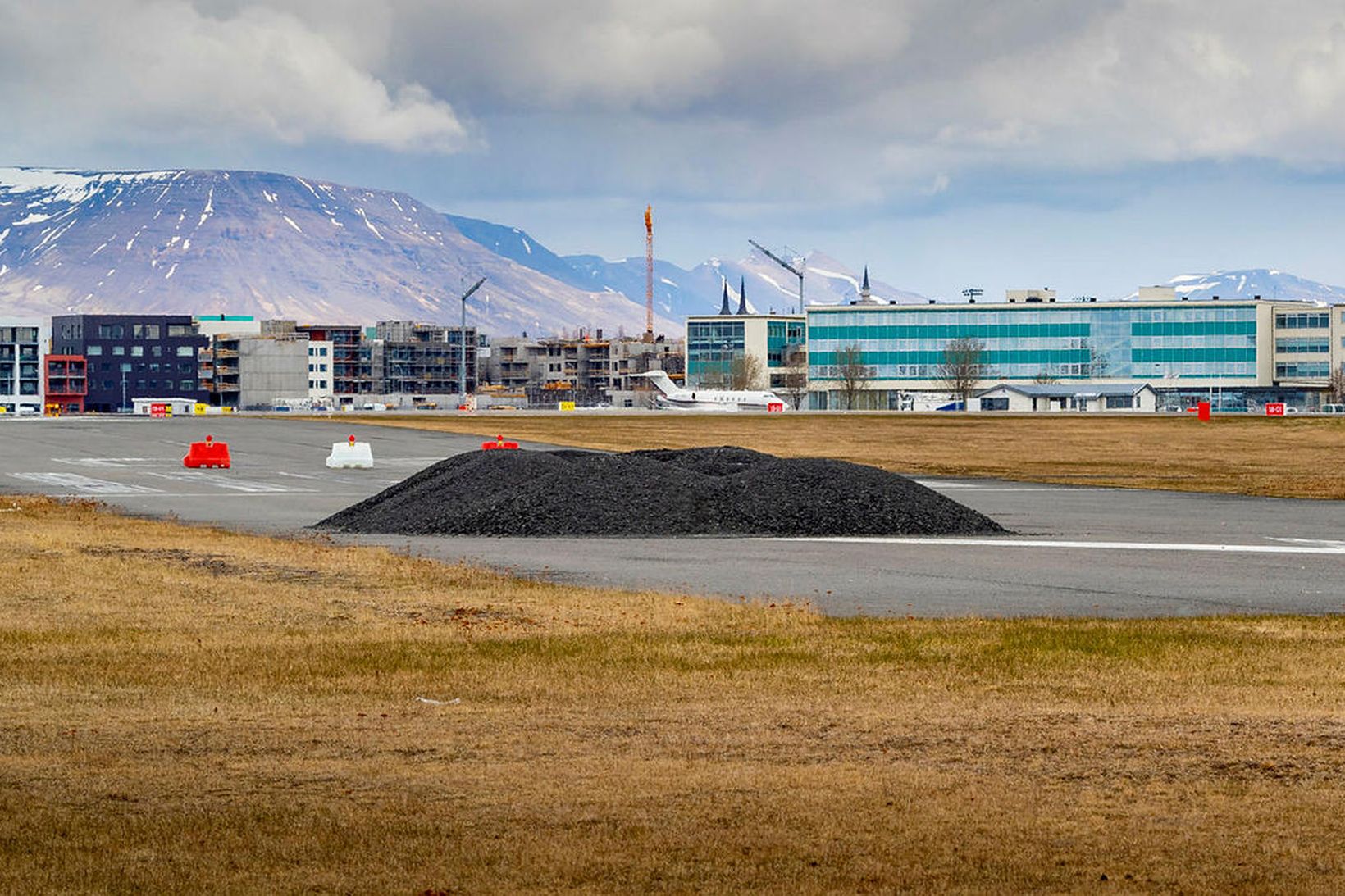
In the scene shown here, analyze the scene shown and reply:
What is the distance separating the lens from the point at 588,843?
33.2 ft

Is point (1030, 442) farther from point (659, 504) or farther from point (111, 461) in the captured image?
point (659, 504)

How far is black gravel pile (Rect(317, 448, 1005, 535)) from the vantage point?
38250 mm

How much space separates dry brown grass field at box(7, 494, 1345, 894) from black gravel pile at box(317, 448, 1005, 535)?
14.7m

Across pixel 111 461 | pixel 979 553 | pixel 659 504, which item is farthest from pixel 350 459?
pixel 979 553

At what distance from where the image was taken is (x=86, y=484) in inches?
2331

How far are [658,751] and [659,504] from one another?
25850 millimetres

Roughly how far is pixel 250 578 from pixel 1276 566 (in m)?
17.7

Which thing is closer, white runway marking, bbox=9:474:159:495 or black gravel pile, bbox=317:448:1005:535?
black gravel pile, bbox=317:448:1005:535

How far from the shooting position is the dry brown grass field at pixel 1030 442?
67875 mm

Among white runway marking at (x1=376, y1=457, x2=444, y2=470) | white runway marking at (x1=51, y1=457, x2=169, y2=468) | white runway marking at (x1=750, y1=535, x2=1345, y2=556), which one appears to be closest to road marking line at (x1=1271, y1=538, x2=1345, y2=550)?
white runway marking at (x1=750, y1=535, x2=1345, y2=556)

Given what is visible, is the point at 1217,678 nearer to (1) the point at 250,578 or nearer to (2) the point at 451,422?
(1) the point at 250,578

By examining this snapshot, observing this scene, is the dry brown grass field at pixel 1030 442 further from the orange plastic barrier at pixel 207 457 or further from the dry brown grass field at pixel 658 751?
the dry brown grass field at pixel 658 751

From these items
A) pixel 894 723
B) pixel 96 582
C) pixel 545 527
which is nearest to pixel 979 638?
pixel 894 723

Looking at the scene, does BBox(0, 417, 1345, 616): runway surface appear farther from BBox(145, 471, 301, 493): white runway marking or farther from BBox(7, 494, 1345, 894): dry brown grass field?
BBox(7, 494, 1345, 894): dry brown grass field
